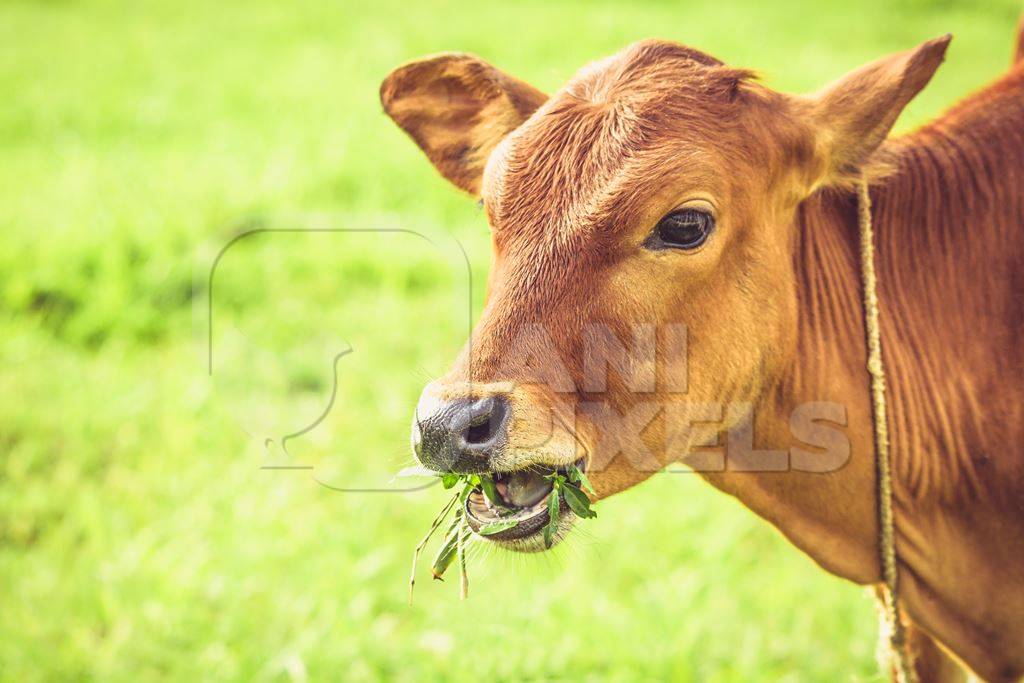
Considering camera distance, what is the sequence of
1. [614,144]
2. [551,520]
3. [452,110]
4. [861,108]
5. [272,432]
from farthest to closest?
[272,432] < [452,110] < [861,108] < [614,144] < [551,520]

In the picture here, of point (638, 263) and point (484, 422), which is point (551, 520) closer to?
point (484, 422)

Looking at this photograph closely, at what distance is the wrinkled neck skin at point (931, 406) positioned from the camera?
101 inches

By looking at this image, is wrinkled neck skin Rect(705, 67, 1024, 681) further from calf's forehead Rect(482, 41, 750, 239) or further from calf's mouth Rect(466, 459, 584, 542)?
calf's mouth Rect(466, 459, 584, 542)

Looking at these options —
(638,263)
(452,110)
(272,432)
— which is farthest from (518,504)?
(272,432)

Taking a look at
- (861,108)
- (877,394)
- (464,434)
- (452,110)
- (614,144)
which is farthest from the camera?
(452,110)

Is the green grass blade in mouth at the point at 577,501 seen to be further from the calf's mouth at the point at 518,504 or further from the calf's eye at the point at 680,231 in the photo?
the calf's eye at the point at 680,231

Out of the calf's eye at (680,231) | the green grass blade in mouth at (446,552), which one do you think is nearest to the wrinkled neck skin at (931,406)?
the calf's eye at (680,231)

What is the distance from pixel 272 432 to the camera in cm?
505

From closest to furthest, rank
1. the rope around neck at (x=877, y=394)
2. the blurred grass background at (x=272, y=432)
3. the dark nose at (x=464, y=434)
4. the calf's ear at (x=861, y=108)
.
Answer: the dark nose at (x=464, y=434)
the calf's ear at (x=861, y=108)
the rope around neck at (x=877, y=394)
the blurred grass background at (x=272, y=432)

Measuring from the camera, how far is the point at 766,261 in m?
2.43

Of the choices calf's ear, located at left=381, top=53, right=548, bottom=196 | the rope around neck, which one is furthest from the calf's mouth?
calf's ear, located at left=381, top=53, right=548, bottom=196

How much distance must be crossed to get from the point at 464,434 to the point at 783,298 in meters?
0.89

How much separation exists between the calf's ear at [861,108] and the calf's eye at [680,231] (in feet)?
1.30

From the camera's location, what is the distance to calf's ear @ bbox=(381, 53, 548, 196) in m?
2.95
